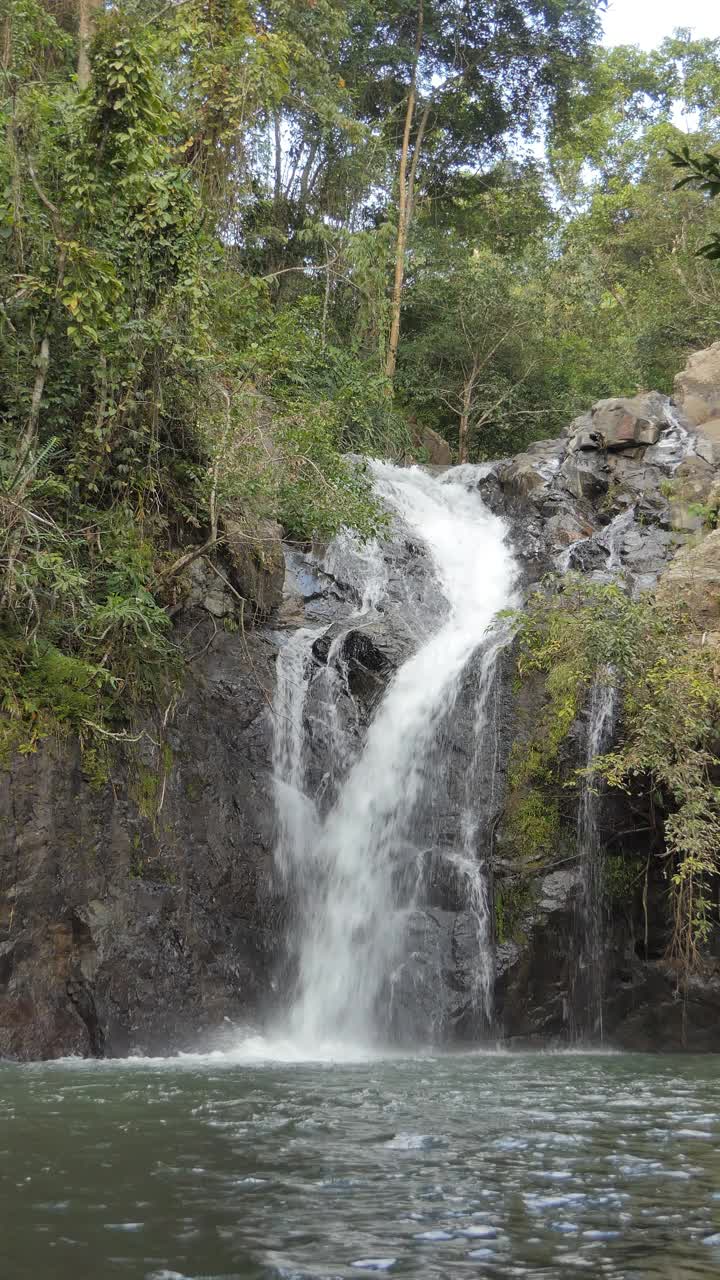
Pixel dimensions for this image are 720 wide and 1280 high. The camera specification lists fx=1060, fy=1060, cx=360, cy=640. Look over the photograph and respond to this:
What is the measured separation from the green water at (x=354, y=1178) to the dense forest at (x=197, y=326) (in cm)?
355

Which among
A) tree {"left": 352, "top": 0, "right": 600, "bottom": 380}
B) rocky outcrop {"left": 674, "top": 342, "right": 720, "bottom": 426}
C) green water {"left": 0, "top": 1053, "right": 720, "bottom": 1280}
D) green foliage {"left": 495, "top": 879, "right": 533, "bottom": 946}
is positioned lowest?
green water {"left": 0, "top": 1053, "right": 720, "bottom": 1280}

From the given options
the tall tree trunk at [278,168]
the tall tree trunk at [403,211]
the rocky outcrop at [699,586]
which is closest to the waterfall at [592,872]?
the rocky outcrop at [699,586]

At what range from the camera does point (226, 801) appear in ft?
35.4

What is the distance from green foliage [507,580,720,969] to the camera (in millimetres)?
9891

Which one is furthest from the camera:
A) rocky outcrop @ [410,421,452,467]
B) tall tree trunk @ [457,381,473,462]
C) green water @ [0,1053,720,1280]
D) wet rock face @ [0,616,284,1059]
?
rocky outcrop @ [410,421,452,467]

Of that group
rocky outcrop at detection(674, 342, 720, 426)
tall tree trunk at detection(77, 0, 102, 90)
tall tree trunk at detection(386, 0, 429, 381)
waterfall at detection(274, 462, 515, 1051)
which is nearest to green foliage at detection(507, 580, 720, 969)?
waterfall at detection(274, 462, 515, 1051)

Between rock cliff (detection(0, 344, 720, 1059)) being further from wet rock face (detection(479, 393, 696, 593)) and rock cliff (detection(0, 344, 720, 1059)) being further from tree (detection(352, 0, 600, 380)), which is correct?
tree (detection(352, 0, 600, 380))

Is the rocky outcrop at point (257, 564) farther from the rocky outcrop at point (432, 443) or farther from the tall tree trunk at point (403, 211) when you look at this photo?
the rocky outcrop at point (432, 443)

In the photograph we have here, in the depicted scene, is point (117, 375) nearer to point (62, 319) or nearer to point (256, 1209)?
point (62, 319)

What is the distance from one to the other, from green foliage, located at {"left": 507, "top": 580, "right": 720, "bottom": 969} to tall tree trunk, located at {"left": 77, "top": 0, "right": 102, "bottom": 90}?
7620 mm

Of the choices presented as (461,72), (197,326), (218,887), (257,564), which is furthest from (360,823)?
(461,72)

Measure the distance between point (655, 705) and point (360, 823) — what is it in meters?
3.29

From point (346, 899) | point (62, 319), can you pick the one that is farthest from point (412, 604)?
point (62, 319)

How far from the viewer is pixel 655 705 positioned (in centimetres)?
1052
